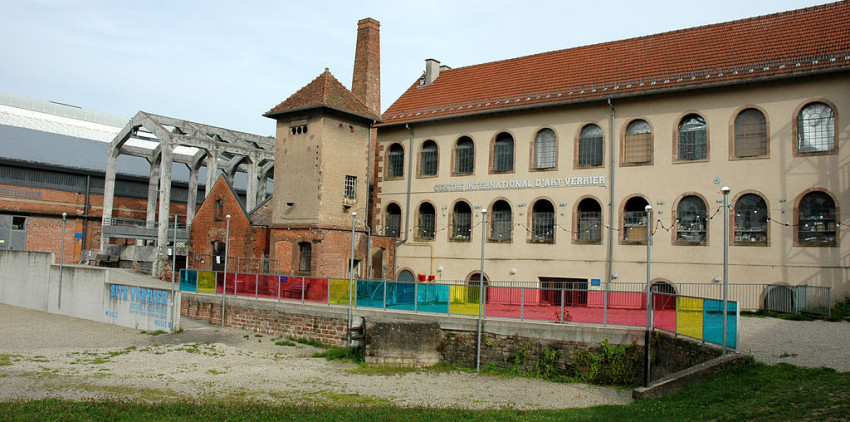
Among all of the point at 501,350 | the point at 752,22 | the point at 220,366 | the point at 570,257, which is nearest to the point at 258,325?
the point at 220,366

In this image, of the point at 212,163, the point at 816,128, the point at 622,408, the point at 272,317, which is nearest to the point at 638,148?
the point at 816,128

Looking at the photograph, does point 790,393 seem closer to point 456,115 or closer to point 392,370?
point 392,370

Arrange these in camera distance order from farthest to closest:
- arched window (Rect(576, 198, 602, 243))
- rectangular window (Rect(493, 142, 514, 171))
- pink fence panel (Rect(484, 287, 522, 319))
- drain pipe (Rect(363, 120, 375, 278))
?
drain pipe (Rect(363, 120, 375, 278)), rectangular window (Rect(493, 142, 514, 171)), arched window (Rect(576, 198, 602, 243)), pink fence panel (Rect(484, 287, 522, 319))

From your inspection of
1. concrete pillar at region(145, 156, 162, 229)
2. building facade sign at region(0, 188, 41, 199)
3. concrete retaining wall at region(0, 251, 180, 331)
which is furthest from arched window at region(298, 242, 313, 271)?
building facade sign at region(0, 188, 41, 199)

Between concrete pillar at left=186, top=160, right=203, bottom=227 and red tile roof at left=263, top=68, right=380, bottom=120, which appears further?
concrete pillar at left=186, top=160, right=203, bottom=227

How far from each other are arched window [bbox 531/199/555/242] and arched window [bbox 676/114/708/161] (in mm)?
5850

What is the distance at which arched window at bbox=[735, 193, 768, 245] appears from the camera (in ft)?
79.8

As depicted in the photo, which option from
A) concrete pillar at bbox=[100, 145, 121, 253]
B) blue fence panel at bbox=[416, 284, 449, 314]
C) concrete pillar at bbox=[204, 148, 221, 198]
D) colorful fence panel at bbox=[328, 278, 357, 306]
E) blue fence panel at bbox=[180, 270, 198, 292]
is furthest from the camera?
concrete pillar at bbox=[100, 145, 121, 253]

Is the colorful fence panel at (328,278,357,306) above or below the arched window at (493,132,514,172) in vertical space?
below

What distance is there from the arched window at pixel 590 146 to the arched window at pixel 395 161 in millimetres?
9626

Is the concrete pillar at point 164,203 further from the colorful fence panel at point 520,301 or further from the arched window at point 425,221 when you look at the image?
the arched window at point 425,221

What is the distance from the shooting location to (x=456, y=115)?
3209 cm

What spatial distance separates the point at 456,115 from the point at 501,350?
1507 centimetres

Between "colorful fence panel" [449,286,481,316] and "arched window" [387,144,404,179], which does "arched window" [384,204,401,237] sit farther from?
"colorful fence panel" [449,286,481,316]
